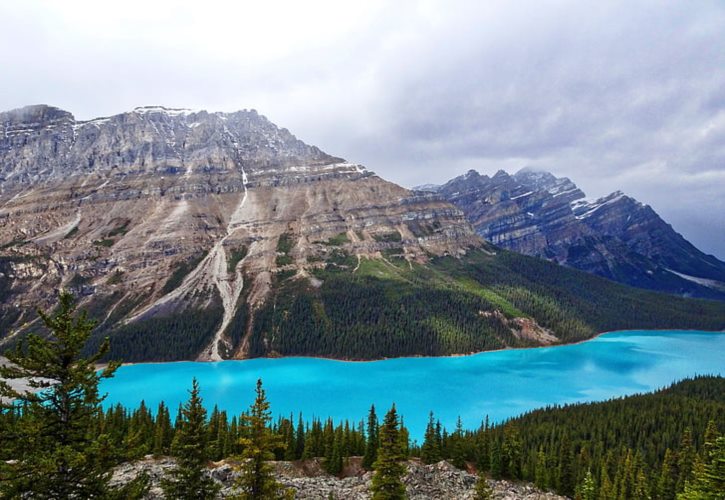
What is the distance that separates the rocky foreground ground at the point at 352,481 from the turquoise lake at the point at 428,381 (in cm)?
3531

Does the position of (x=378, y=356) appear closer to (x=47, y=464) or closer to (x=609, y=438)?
(x=609, y=438)

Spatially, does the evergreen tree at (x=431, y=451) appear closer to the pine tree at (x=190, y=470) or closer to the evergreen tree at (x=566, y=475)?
the evergreen tree at (x=566, y=475)

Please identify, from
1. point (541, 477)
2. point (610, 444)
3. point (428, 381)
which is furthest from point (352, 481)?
point (428, 381)

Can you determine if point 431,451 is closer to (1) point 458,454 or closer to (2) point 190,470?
(1) point 458,454

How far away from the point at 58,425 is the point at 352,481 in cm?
3336

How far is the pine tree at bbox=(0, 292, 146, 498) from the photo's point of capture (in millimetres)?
13438

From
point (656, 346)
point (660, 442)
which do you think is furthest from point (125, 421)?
point (656, 346)

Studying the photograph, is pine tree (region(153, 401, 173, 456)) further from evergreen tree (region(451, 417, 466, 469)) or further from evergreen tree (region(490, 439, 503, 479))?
evergreen tree (region(490, 439, 503, 479))

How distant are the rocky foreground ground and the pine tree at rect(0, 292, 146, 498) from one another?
22.7m

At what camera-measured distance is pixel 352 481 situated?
140ft

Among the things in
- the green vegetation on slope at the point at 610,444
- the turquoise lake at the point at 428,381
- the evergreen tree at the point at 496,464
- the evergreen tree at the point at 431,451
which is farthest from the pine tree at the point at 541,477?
the turquoise lake at the point at 428,381

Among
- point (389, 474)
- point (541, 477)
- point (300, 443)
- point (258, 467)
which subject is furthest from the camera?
point (300, 443)

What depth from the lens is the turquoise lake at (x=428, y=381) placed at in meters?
95.7

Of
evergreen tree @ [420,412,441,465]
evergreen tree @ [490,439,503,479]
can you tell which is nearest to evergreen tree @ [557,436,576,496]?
evergreen tree @ [490,439,503,479]
